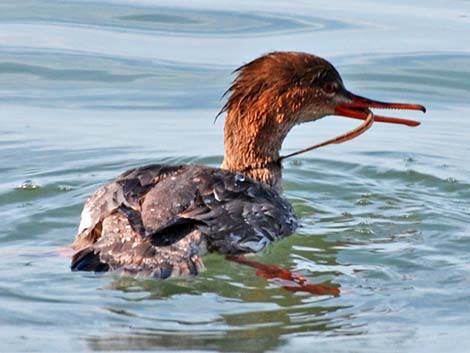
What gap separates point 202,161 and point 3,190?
5.85 feet

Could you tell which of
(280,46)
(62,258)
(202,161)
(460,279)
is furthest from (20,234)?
(280,46)

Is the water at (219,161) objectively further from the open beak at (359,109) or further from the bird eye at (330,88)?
the bird eye at (330,88)

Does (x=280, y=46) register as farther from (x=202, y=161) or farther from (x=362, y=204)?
(x=362, y=204)

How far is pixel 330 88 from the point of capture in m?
9.84

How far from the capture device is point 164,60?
13.4 meters

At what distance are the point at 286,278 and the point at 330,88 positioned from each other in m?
2.09

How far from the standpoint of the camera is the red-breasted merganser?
26.6 ft

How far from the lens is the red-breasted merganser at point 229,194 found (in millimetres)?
8117

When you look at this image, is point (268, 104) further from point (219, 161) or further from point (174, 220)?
point (174, 220)

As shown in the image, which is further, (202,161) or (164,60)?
(164,60)

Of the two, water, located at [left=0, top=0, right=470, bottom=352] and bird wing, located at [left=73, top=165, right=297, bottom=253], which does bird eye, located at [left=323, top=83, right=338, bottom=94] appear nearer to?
water, located at [left=0, top=0, right=470, bottom=352]

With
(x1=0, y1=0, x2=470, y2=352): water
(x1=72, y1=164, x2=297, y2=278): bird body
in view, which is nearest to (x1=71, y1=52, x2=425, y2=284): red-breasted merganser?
(x1=72, y1=164, x2=297, y2=278): bird body

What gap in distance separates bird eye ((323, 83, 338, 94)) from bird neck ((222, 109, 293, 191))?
1.28ft

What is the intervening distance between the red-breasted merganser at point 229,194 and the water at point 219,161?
0.52 ft
